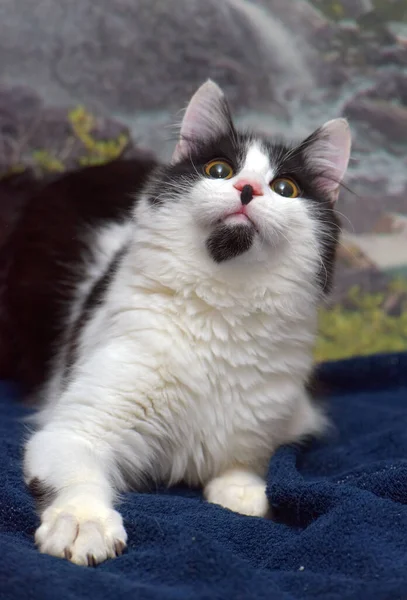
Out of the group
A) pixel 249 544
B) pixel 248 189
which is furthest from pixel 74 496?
pixel 248 189

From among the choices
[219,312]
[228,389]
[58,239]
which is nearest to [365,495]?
[228,389]

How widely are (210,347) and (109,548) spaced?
1.87 feet

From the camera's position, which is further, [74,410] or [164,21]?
[164,21]

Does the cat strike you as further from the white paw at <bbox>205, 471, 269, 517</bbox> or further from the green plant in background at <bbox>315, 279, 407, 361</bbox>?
the green plant in background at <bbox>315, 279, 407, 361</bbox>

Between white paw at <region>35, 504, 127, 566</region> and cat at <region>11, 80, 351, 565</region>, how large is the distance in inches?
6.3

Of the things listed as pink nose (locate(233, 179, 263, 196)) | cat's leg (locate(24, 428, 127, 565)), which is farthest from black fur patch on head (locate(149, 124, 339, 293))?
cat's leg (locate(24, 428, 127, 565))

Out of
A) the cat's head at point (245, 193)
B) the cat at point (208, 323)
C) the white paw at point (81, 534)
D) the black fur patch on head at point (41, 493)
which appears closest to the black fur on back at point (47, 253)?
the cat at point (208, 323)

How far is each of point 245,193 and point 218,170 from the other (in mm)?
200

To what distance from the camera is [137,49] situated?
301cm

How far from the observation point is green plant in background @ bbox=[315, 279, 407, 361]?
123 inches

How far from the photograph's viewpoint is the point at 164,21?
3.01m

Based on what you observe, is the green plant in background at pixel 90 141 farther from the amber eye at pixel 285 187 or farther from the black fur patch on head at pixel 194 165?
the amber eye at pixel 285 187

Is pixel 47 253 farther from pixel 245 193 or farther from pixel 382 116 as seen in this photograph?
pixel 382 116

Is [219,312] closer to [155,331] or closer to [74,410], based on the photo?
[155,331]
